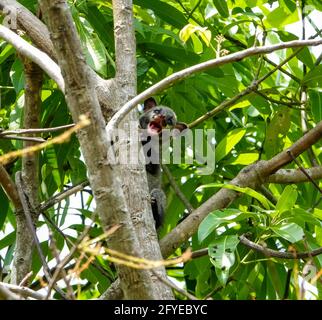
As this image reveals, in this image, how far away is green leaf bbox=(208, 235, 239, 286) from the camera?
4316 mm

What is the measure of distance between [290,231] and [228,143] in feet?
5.81

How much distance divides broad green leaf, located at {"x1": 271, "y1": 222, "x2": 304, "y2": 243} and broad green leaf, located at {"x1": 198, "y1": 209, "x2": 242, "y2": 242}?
23 cm

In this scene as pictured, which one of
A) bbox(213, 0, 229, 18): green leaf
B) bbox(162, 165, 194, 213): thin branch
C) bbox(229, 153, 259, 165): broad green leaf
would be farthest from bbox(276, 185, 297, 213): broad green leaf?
bbox(213, 0, 229, 18): green leaf

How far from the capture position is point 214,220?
4402 mm

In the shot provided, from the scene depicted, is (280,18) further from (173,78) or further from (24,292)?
(24,292)

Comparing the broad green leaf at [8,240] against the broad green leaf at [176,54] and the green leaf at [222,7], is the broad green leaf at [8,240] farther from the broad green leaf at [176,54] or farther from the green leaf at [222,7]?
the green leaf at [222,7]

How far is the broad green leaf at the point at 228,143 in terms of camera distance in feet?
19.9

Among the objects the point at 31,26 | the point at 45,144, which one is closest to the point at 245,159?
the point at 31,26

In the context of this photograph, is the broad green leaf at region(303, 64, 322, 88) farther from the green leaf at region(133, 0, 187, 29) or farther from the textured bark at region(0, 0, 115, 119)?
the textured bark at region(0, 0, 115, 119)

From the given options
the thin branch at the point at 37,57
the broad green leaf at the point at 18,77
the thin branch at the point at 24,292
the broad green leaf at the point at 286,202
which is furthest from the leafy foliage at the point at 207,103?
the thin branch at the point at 24,292

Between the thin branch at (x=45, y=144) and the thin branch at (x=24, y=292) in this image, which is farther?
the thin branch at (x=24, y=292)

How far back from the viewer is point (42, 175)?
640 centimetres

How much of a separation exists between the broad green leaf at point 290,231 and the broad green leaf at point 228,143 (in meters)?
1.61

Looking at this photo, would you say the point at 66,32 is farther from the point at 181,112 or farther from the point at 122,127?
the point at 181,112
